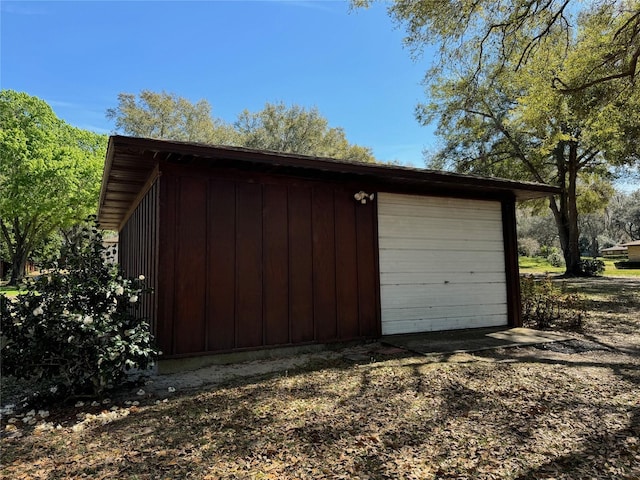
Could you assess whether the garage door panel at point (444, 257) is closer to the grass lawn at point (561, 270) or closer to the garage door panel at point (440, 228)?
the garage door panel at point (440, 228)

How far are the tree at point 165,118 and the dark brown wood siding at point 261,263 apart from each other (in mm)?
20397

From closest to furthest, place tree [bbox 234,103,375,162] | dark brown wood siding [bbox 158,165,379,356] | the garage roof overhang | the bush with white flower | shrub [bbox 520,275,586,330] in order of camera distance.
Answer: the bush with white flower < the garage roof overhang < dark brown wood siding [bbox 158,165,379,356] < shrub [bbox 520,275,586,330] < tree [bbox 234,103,375,162]

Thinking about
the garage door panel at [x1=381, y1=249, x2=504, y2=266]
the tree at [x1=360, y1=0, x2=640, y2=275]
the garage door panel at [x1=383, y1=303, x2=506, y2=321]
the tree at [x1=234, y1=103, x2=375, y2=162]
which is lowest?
the garage door panel at [x1=383, y1=303, x2=506, y2=321]

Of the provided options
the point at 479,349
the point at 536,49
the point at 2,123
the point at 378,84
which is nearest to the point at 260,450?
the point at 479,349

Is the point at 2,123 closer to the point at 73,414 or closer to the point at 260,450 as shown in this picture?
the point at 73,414

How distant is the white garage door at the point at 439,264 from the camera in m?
5.79

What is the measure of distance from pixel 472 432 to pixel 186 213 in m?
3.44

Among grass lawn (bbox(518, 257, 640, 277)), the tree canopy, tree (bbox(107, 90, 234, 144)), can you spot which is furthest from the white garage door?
tree (bbox(107, 90, 234, 144))

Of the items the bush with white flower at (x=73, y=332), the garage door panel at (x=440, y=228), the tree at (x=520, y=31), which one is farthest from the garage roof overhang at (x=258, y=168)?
the tree at (x=520, y=31)

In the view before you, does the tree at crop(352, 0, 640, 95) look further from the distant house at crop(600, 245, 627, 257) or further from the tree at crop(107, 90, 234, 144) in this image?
the distant house at crop(600, 245, 627, 257)

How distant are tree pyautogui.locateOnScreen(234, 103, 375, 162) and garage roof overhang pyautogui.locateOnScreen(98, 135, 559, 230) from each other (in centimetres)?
1842

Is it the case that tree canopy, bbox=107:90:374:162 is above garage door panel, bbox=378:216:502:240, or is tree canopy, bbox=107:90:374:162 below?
above

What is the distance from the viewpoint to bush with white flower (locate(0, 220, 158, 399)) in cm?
322

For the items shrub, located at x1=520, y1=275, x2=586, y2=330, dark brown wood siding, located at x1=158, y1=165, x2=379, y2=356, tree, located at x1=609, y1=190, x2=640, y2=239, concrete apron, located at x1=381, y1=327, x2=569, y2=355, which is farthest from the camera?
tree, located at x1=609, y1=190, x2=640, y2=239
